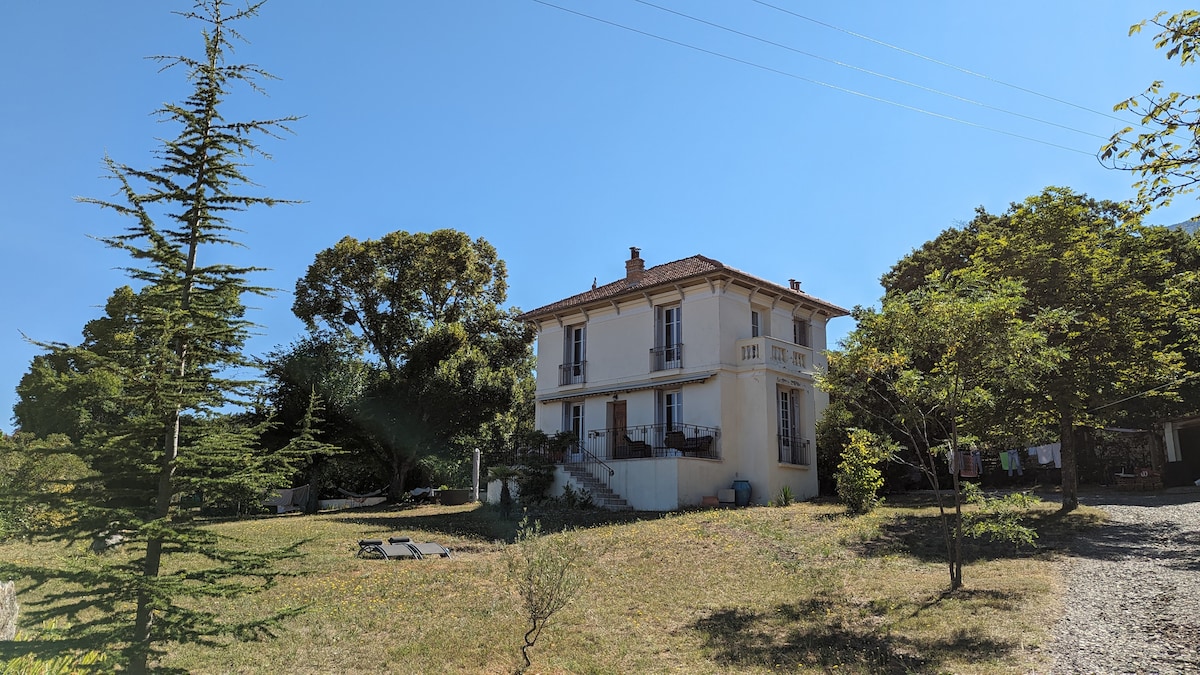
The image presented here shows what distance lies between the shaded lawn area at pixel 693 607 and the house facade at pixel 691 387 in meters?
6.21

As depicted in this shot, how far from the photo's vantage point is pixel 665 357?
25.5 meters

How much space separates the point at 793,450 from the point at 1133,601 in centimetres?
1503

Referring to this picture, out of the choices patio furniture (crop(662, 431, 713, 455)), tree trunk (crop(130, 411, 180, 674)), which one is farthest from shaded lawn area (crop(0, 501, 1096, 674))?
patio furniture (crop(662, 431, 713, 455))

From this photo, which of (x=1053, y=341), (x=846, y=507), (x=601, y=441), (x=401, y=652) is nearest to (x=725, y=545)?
(x=846, y=507)

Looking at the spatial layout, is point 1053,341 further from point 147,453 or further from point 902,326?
point 147,453

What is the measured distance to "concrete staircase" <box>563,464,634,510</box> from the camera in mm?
23016

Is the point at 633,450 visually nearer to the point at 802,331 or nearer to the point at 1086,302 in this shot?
the point at 802,331

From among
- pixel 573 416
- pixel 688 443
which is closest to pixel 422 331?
pixel 573 416

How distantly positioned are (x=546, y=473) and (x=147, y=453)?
17.9 metres

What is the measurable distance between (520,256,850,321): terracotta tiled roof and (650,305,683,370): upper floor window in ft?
3.64

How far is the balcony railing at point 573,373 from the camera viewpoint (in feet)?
91.4


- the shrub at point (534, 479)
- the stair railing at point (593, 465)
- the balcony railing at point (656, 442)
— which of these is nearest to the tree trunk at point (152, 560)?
the balcony railing at point (656, 442)

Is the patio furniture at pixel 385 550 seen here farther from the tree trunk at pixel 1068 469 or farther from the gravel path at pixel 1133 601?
the tree trunk at pixel 1068 469

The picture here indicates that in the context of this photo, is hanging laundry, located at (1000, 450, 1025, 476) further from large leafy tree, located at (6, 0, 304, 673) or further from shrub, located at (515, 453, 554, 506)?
large leafy tree, located at (6, 0, 304, 673)
